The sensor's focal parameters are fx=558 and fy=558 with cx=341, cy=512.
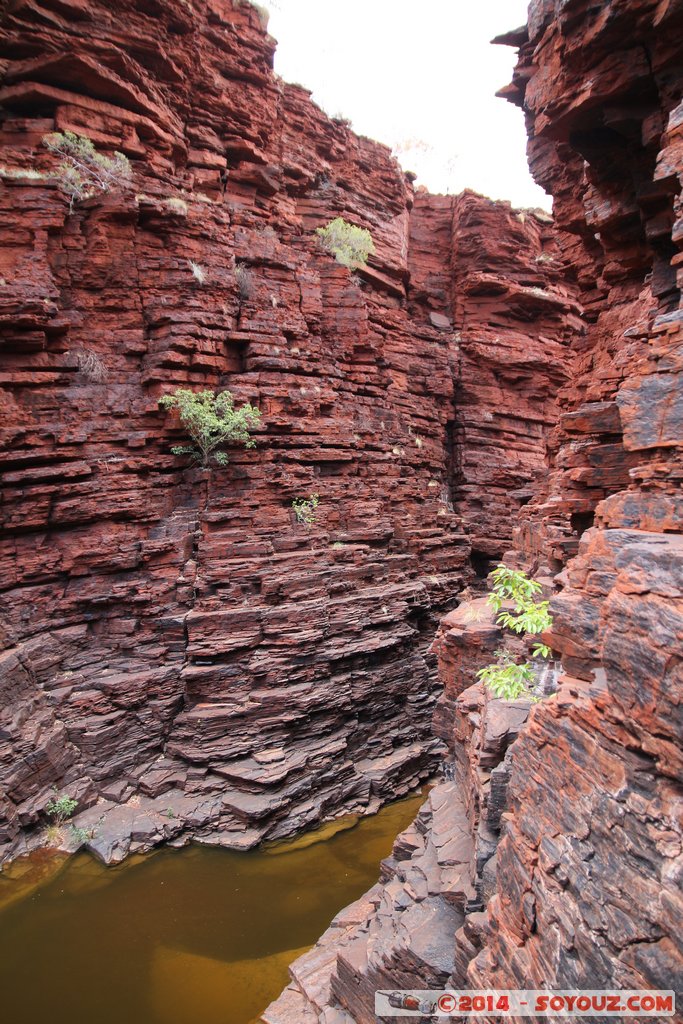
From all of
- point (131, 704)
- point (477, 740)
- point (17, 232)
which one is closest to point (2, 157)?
point (17, 232)

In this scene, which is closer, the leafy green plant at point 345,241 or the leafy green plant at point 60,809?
the leafy green plant at point 60,809

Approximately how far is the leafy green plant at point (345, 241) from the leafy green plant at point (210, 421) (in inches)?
244

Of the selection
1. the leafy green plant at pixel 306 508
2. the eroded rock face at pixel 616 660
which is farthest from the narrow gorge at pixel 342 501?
the leafy green plant at pixel 306 508

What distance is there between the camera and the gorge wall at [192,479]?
1166 cm

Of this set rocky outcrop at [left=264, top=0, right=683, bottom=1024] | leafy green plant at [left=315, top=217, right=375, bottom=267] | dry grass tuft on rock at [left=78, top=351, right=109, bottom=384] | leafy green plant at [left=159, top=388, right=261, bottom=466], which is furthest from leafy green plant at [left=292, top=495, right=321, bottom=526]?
leafy green plant at [left=315, top=217, right=375, bottom=267]

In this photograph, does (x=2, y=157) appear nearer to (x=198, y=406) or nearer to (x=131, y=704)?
(x=198, y=406)

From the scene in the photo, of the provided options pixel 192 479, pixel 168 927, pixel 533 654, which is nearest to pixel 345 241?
pixel 192 479

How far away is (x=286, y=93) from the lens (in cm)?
1673

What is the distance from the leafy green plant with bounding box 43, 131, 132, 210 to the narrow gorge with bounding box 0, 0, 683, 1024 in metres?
0.31

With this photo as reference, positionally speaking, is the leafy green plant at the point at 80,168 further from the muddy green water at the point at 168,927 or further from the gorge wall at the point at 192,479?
the muddy green water at the point at 168,927

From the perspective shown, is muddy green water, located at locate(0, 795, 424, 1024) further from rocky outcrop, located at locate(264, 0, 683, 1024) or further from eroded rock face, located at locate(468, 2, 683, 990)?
eroded rock face, located at locate(468, 2, 683, 990)

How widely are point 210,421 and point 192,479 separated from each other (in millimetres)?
1528

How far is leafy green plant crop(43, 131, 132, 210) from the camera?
1280 cm

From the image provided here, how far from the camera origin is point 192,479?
13672mm
